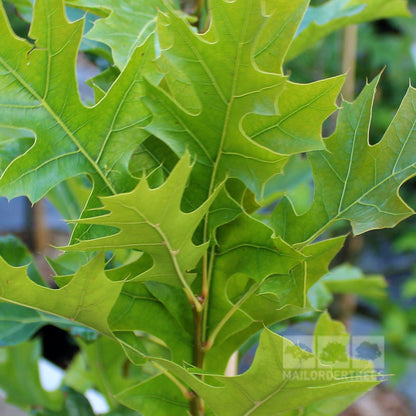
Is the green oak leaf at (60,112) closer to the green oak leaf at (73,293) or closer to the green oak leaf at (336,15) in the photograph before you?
the green oak leaf at (73,293)

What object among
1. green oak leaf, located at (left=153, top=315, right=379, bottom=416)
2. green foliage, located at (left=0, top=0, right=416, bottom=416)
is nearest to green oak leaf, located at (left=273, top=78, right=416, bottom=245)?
green foliage, located at (left=0, top=0, right=416, bottom=416)

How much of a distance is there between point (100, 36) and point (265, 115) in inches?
5.3

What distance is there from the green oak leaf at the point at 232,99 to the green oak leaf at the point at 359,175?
38 mm

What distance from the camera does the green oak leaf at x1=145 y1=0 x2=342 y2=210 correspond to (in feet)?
1.06

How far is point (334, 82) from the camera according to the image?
341 millimetres

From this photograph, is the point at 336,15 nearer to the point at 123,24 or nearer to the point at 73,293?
the point at 123,24

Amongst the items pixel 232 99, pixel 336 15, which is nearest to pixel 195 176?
pixel 232 99

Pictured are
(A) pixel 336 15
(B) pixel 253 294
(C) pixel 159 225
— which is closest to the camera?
(C) pixel 159 225

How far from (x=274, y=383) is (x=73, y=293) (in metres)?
0.15

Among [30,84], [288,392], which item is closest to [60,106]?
[30,84]

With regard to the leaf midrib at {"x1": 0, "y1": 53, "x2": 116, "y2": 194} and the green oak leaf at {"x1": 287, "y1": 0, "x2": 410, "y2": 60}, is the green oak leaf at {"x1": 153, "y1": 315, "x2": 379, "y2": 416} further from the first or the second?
the green oak leaf at {"x1": 287, "y1": 0, "x2": 410, "y2": 60}

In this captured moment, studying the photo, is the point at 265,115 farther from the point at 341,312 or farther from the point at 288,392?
the point at 341,312

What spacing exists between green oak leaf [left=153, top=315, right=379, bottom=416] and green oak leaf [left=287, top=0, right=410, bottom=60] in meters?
0.33

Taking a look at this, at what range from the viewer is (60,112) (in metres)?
0.35
